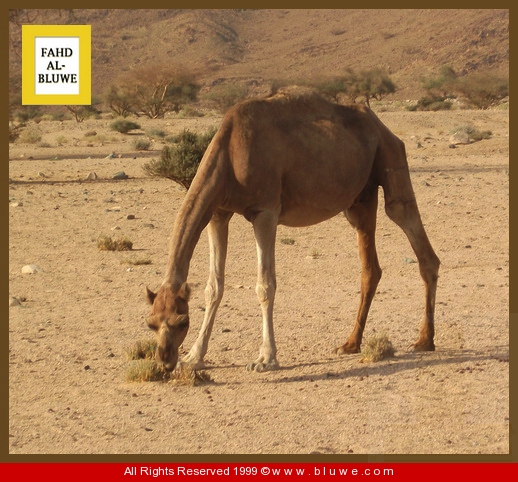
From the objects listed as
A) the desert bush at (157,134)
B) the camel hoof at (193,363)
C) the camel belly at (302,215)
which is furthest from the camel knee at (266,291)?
the desert bush at (157,134)

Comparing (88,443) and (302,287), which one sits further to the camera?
(302,287)

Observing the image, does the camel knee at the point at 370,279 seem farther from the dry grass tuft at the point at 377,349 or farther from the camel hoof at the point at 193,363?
the camel hoof at the point at 193,363

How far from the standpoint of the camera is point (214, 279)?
9.56 meters

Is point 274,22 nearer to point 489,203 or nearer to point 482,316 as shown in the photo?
point 489,203

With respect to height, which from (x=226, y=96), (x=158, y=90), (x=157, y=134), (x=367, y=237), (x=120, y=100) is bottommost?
(x=367, y=237)

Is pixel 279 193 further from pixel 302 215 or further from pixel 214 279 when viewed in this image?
pixel 214 279

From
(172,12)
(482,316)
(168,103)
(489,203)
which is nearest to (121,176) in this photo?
(489,203)

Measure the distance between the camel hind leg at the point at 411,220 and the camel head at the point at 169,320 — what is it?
2902mm

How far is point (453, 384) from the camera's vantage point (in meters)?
8.70

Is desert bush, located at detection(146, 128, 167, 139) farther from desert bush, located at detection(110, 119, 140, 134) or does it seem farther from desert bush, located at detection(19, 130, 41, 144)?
desert bush, located at detection(19, 130, 41, 144)

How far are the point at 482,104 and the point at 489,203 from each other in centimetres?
4789

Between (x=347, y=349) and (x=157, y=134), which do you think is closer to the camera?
(x=347, y=349)

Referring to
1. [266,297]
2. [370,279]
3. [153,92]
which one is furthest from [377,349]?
[153,92]

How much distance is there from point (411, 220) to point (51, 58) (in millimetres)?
5978
